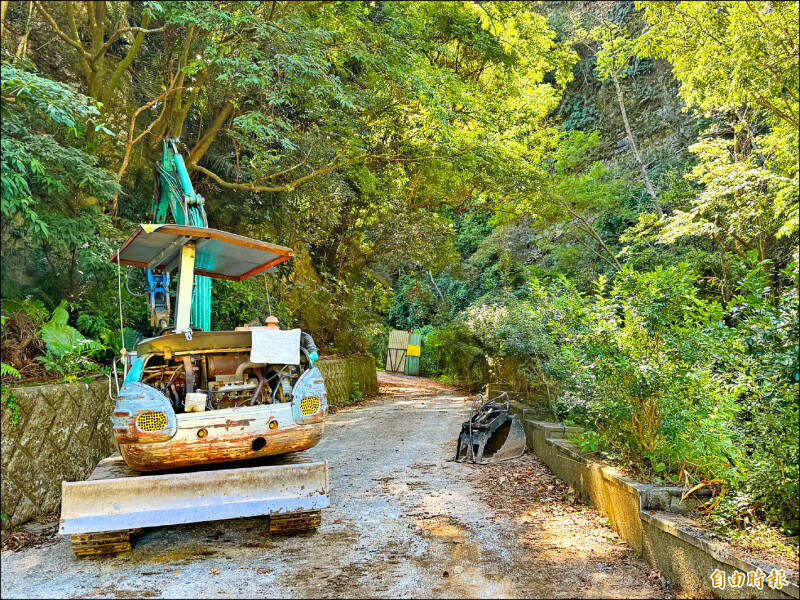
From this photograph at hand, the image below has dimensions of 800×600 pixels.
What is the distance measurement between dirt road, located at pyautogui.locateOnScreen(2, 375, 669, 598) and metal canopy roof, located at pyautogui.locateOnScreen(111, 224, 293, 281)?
2.77m

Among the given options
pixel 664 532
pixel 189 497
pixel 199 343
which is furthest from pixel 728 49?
pixel 189 497

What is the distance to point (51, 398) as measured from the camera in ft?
19.2

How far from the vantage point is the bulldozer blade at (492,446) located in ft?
26.9

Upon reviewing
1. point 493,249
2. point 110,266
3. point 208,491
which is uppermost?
point 493,249

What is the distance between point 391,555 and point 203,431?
186 centimetres

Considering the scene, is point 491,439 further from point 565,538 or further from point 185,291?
point 185,291

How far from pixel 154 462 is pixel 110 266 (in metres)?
4.34

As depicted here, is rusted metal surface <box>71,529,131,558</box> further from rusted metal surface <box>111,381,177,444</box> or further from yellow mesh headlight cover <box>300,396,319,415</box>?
yellow mesh headlight cover <box>300,396,319,415</box>

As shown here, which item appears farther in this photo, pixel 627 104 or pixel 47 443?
pixel 627 104

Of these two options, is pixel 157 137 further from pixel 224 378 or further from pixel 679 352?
pixel 679 352

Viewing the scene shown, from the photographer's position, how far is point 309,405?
16.9ft

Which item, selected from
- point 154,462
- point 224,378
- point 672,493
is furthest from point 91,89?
point 672,493

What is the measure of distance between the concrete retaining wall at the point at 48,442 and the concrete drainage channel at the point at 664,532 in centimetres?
539

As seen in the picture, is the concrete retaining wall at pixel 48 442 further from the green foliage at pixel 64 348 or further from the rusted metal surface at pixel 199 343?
the rusted metal surface at pixel 199 343
